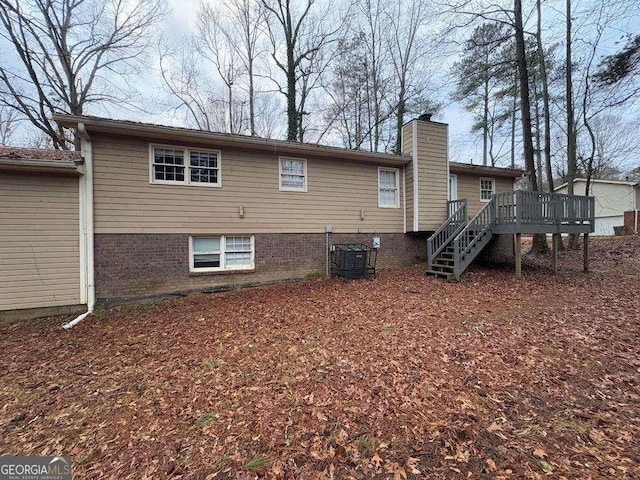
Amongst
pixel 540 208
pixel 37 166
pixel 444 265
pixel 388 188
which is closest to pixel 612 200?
pixel 540 208

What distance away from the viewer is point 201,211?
797 cm

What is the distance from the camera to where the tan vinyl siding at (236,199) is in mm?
7078

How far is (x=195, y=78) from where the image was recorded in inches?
725

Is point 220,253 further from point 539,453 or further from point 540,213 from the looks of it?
point 540,213

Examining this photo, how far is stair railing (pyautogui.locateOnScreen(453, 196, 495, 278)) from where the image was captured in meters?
8.66

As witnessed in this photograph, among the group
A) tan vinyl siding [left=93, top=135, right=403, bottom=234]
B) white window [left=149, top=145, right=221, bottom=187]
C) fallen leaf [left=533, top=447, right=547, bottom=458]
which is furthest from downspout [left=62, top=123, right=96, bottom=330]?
fallen leaf [left=533, top=447, right=547, bottom=458]

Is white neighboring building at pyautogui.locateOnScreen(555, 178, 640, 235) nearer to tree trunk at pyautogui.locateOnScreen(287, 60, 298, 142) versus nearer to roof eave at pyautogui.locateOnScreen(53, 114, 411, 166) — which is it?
roof eave at pyautogui.locateOnScreen(53, 114, 411, 166)

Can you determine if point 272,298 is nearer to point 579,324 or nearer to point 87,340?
point 87,340

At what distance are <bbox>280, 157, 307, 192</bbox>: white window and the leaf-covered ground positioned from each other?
13.5ft

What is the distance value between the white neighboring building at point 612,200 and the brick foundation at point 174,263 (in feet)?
75.7

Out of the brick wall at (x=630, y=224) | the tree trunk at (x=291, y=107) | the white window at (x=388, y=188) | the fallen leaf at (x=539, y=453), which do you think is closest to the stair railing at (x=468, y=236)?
the white window at (x=388, y=188)

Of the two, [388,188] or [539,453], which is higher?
[388,188]

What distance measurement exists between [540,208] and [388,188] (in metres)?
4.74

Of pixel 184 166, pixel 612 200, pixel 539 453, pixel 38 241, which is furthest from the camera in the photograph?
pixel 612 200
